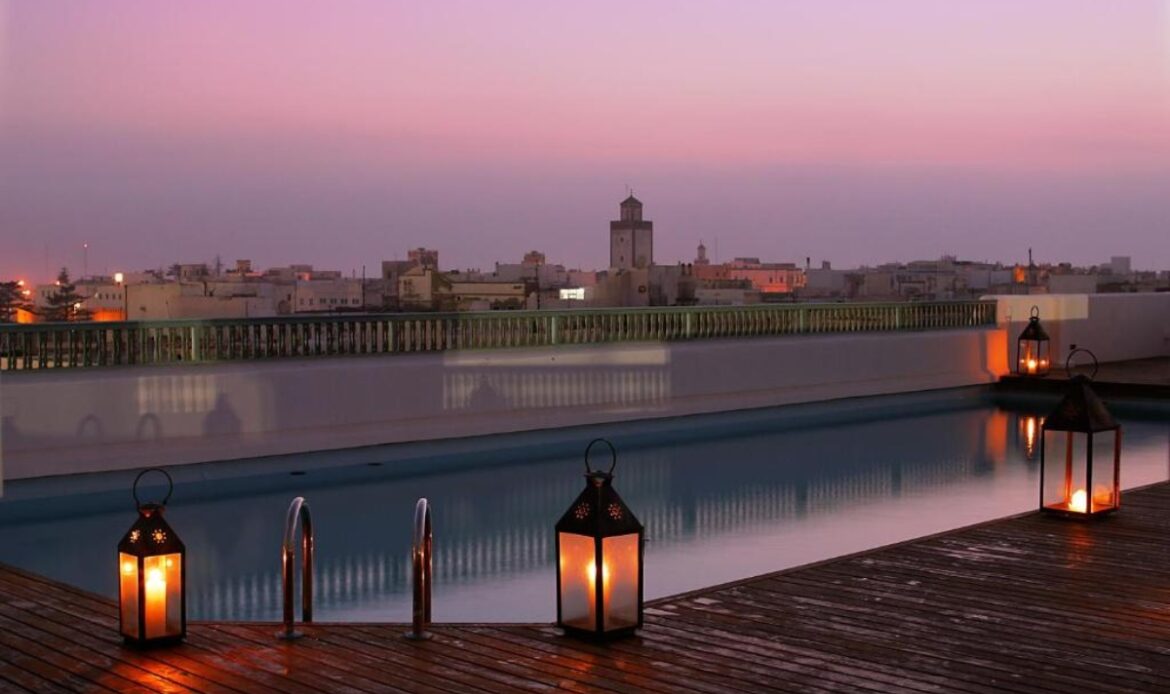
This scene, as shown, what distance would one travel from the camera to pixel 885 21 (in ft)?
56.5

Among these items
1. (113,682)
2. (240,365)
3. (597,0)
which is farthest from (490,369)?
(113,682)

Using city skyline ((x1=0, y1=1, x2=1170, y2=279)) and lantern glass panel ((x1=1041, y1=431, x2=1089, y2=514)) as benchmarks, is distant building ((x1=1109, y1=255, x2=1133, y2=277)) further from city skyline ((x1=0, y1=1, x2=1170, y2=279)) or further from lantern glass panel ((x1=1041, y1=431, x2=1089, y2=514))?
lantern glass panel ((x1=1041, y1=431, x2=1089, y2=514))

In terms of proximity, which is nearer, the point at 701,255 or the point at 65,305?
the point at 65,305

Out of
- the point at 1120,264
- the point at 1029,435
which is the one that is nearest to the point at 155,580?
the point at 1029,435

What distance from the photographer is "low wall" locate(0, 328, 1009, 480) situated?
907cm

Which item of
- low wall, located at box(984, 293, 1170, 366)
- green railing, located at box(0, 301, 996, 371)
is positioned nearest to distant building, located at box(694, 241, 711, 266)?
low wall, located at box(984, 293, 1170, 366)

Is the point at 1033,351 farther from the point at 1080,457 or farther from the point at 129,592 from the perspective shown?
the point at 129,592

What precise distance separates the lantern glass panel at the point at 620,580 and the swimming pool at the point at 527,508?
1383 mm

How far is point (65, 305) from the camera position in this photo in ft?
38.4

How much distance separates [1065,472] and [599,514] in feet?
11.3

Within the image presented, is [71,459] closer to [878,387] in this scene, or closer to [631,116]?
[878,387]

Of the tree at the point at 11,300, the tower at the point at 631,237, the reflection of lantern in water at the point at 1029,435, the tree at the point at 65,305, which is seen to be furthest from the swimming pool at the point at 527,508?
the tower at the point at 631,237

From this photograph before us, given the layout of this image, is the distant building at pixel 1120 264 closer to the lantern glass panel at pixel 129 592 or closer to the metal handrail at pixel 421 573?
the metal handrail at pixel 421 573

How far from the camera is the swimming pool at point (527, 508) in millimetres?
6754
